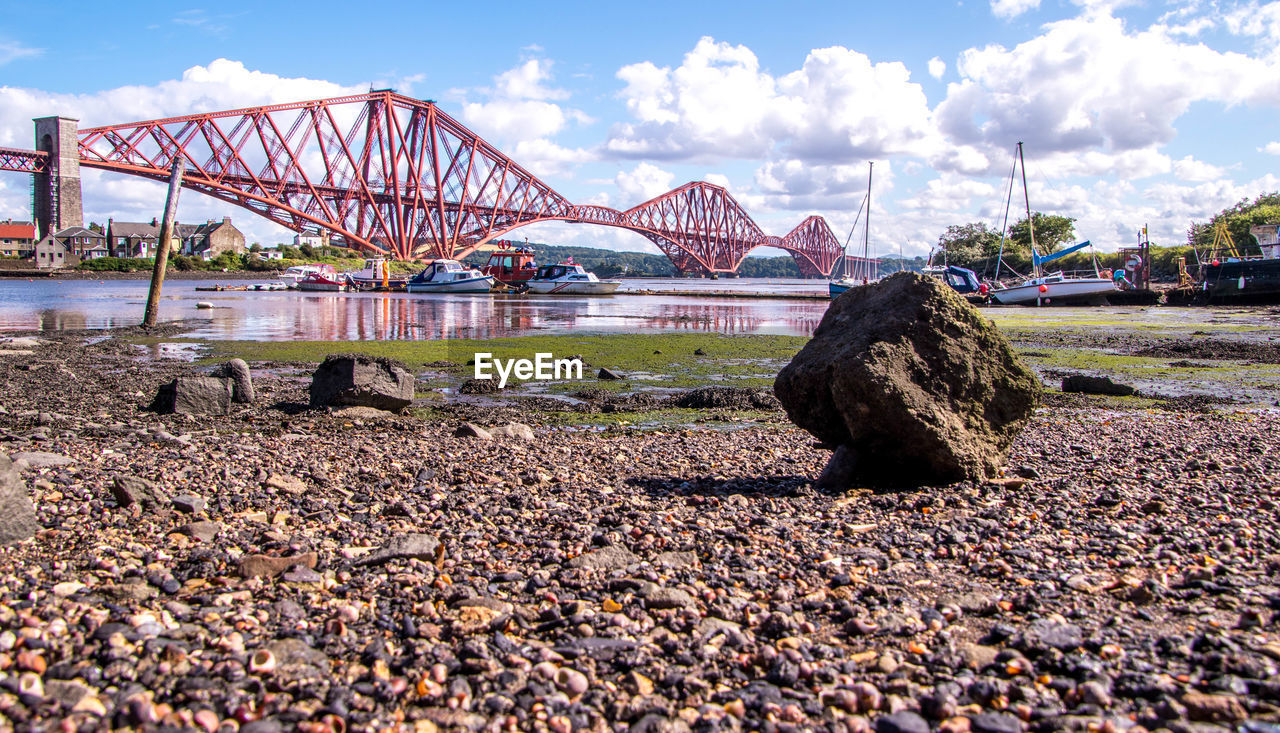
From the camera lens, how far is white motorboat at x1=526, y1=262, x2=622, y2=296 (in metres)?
63.1

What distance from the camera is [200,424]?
8359mm

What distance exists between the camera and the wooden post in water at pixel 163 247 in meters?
22.8

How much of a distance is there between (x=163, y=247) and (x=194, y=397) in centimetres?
2034

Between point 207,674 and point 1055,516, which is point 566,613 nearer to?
point 207,674

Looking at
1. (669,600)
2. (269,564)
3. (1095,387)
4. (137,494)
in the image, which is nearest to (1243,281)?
(1095,387)

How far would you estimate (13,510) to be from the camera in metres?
4.11

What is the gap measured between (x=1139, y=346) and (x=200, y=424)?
19.9m

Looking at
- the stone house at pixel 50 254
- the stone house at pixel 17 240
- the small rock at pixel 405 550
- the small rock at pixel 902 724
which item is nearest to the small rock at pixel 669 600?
the small rock at pixel 902 724

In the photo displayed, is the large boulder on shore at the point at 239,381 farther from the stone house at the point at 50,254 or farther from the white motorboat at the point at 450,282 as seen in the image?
the stone house at the point at 50,254

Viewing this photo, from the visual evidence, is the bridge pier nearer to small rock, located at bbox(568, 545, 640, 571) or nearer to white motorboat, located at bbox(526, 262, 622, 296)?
white motorboat, located at bbox(526, 262, 622, 296)

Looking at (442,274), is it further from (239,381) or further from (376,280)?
(239,381)

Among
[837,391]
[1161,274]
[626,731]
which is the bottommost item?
[626,731]

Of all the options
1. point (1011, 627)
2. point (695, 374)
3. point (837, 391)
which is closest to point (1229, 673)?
point (1011, 627)

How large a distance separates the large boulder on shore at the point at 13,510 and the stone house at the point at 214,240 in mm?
129217
